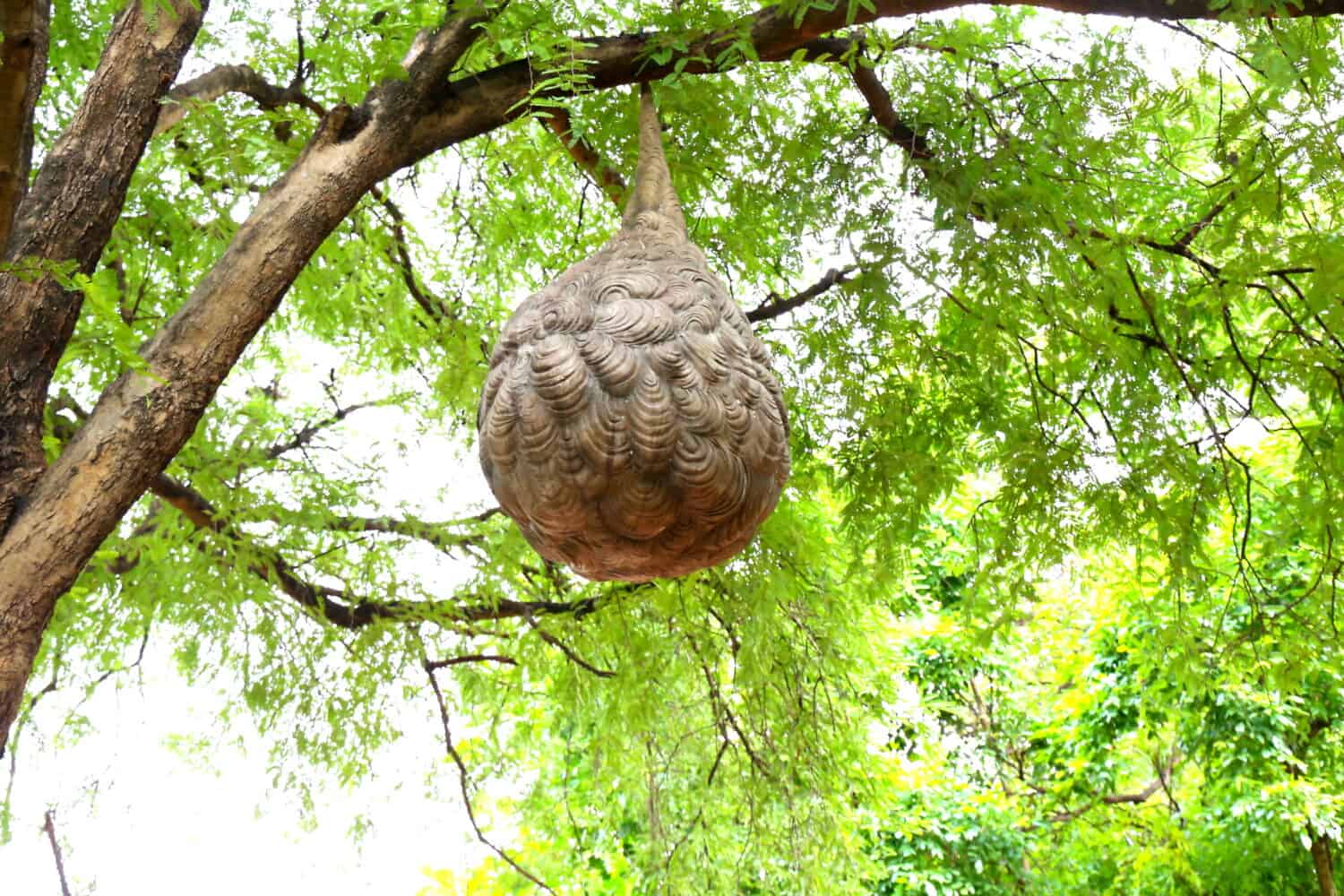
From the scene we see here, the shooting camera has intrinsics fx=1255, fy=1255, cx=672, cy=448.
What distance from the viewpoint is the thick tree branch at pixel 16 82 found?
181 centimetres

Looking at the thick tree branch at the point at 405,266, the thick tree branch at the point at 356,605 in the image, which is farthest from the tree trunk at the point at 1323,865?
the thick tree branch at the point at 405,266

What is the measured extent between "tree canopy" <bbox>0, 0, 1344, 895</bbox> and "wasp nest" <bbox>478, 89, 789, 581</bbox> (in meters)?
0.53

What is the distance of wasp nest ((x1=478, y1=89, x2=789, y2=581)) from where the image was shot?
67.8 inches

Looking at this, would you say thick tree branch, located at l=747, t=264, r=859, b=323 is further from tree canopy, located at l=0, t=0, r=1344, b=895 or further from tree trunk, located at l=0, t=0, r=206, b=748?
tree trunk, located at l=0, t=0, r=206, b=748

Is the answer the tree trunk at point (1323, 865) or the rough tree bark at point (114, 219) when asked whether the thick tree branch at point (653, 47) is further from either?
the tree trunk at point (1323, 865)

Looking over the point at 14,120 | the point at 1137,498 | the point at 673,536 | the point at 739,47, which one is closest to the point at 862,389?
the point at 1137,498

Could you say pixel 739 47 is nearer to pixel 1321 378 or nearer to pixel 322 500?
pixel 1321 378

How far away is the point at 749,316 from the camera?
13.7ft

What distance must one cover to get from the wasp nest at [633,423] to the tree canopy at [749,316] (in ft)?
1.73

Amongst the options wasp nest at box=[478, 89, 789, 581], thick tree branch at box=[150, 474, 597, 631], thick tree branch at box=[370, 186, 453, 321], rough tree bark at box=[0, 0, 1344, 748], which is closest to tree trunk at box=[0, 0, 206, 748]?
rough tree bark at box=[0, 0, 1344, 748]

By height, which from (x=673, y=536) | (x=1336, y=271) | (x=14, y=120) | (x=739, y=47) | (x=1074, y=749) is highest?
(x=1074, y=749)

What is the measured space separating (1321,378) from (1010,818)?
440 centimetres

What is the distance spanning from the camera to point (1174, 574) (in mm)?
3145

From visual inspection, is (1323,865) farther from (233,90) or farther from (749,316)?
(233,90)
